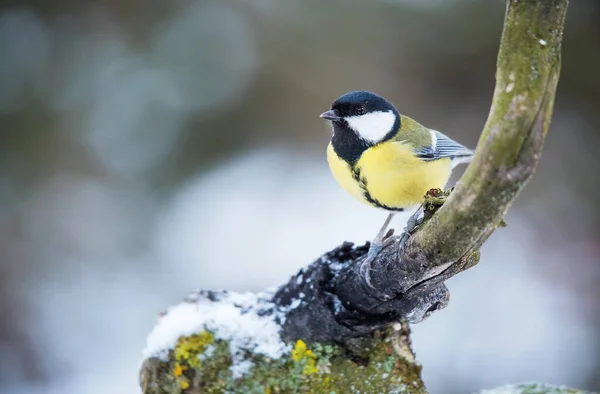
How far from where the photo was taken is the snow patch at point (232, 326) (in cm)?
127

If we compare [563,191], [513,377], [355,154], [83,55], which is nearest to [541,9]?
[355,154]

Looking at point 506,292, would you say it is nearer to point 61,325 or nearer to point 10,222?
point 61,325

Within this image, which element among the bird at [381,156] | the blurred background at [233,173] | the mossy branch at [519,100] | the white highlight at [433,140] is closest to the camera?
the mossy branch at [519,100]

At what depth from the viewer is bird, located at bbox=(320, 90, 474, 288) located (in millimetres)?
1362

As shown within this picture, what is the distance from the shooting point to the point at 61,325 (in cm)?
263

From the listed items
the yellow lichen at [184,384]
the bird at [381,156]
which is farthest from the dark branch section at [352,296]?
the yellow lichen at [184,384]

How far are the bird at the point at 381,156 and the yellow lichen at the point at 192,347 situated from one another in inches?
17.2

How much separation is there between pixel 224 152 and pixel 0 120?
1107 mm

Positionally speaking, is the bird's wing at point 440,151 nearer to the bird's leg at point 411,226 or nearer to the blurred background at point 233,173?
the bird's leg at point 411,226

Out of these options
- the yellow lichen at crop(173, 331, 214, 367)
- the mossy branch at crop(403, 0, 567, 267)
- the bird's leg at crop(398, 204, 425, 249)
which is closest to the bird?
the bird's leg at crop(398, 204, 425, 249)

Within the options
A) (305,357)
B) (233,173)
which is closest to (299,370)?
(305,357)

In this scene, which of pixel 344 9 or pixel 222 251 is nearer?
pixel 222 251

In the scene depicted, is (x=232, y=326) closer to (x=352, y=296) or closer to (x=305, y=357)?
(x=305, y=357)

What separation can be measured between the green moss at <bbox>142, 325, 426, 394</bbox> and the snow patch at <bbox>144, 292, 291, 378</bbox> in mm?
16
